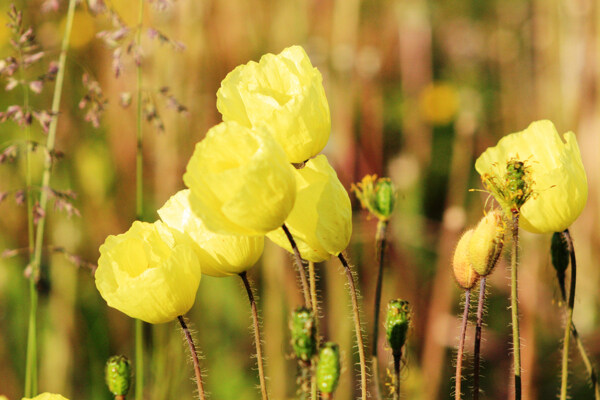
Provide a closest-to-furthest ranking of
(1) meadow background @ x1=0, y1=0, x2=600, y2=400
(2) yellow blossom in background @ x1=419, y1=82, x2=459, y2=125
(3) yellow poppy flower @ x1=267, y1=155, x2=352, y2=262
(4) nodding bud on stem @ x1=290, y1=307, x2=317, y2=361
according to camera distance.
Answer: (4) nodding bud on stem @ x1=290, y1=307, x2=317, y2=361 → (3) yellow poppy flower @ x1=267, y1=155, x2=352, y2=262 → (1) meadow background @ x1=0, y1=0, x2=600, y2=400 → (2) yellow blossom in background @ x1=419, y1=82, x2=459, y2=125

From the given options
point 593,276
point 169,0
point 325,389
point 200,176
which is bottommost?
point 325,389

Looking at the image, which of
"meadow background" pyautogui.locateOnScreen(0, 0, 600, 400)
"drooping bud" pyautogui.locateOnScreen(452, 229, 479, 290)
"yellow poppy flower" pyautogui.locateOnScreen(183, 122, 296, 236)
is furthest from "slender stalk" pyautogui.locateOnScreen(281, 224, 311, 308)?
"meadow background" pyautogui.locateOnScreen(0, 0, 600, 400)

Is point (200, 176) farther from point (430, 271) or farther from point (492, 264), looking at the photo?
point (430, 271)

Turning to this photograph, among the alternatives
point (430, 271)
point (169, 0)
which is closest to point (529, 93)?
point (430, 271)

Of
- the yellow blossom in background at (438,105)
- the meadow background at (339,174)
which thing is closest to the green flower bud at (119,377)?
the meadow background at (339,174)

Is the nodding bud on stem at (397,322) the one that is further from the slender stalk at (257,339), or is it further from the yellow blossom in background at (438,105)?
the yellow blossom in background at (438,105)

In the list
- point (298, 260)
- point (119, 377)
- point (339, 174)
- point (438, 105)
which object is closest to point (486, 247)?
point (298, 260)

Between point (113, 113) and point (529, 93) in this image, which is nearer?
point (113, 113)

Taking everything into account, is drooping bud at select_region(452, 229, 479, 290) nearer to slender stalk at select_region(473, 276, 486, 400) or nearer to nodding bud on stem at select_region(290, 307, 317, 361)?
slender stalk at select_region(473, 276, 486, 400)
